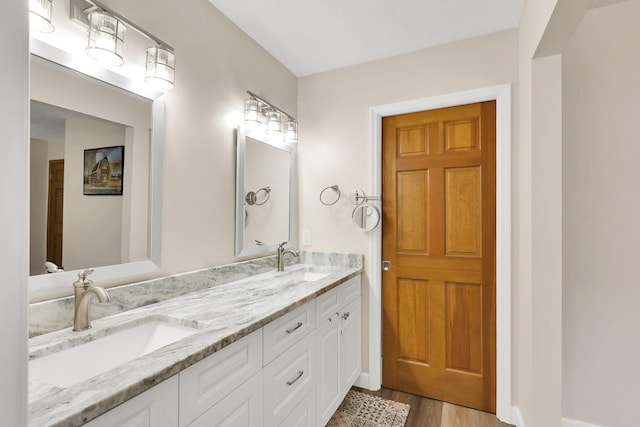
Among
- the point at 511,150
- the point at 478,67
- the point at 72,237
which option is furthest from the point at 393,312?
the point at 72,237

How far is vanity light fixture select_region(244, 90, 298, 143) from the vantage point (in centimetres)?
205

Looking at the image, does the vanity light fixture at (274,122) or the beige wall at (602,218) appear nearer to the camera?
the beige wall at (602,218)

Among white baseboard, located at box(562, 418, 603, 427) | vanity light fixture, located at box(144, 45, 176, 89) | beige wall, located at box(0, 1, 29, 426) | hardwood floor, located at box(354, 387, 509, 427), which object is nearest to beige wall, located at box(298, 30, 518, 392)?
hardwood floor, located at box(354, 387, 509, 427)

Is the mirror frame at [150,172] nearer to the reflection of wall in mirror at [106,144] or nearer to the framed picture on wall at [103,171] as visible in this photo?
the reflection of wall in mirror at [106,144]

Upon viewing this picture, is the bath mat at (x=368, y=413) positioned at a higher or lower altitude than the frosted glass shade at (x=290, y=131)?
lower

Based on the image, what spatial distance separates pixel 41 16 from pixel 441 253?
234cm

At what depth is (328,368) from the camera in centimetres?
185

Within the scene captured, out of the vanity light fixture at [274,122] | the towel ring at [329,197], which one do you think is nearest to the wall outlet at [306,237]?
the towel ring at [329,197]

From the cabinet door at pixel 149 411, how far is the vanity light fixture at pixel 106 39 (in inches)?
46.4

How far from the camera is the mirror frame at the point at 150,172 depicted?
110cm

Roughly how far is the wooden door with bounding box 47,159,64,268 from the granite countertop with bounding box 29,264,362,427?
28 centimetres

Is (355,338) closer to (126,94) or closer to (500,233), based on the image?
(500,233)

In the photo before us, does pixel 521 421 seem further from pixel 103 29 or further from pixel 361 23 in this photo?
pixel 103 29

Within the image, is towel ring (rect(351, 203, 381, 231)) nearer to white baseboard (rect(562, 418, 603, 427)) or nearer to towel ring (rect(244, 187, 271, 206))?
towel ring (rect(244, 187, 271, 206))
